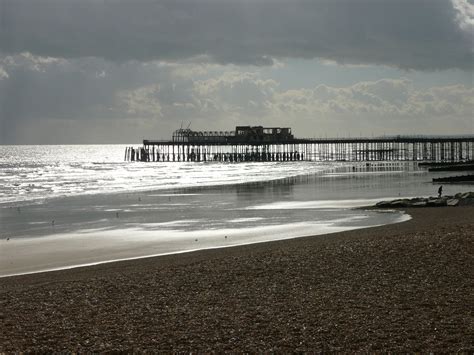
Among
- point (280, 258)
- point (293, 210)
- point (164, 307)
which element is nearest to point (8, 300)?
point (164, 307)

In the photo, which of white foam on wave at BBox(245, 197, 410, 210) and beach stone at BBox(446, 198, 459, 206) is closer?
beach stone at BBox(446, 198, 459, 206)

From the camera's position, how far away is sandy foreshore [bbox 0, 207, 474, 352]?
8.07 meters

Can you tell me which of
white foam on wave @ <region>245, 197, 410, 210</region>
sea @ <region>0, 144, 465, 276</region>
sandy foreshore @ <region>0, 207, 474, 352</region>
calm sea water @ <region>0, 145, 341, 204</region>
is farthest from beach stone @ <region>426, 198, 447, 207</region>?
calm sea water @ <region>0, 145, 341, 204</region>

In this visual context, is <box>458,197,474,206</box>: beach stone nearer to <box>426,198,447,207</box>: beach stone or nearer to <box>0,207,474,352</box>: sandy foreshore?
<box>426,198,447,207</box>: beach stone

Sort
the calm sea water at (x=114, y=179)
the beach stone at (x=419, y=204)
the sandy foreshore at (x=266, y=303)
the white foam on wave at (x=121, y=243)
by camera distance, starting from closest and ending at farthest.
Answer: the sandy foreshore at (x=266, y=303)
the white foam on wave at (x=121, y=243)
the beach stone at (x=419, y=204)
the calm sea water at (x=114, y=179)

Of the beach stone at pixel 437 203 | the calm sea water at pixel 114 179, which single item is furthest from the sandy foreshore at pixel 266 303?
the calm sea water at pixel 114 179

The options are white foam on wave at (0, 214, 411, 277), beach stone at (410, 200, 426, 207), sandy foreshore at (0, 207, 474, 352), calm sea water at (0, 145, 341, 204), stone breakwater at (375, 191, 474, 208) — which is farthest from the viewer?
calm sea water at (0, 145, 341, 204)

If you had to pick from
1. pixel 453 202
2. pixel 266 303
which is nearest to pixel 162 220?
pixel 453 202

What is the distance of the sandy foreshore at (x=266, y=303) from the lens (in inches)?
318

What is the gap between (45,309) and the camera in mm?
Answer: 9961

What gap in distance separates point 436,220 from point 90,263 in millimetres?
11746

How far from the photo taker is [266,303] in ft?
31.9

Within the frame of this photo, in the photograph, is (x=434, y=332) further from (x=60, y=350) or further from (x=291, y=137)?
(x=291, y=137)

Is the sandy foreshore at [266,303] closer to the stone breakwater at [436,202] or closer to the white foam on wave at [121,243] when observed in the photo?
the white foam on wave at [121,243]
